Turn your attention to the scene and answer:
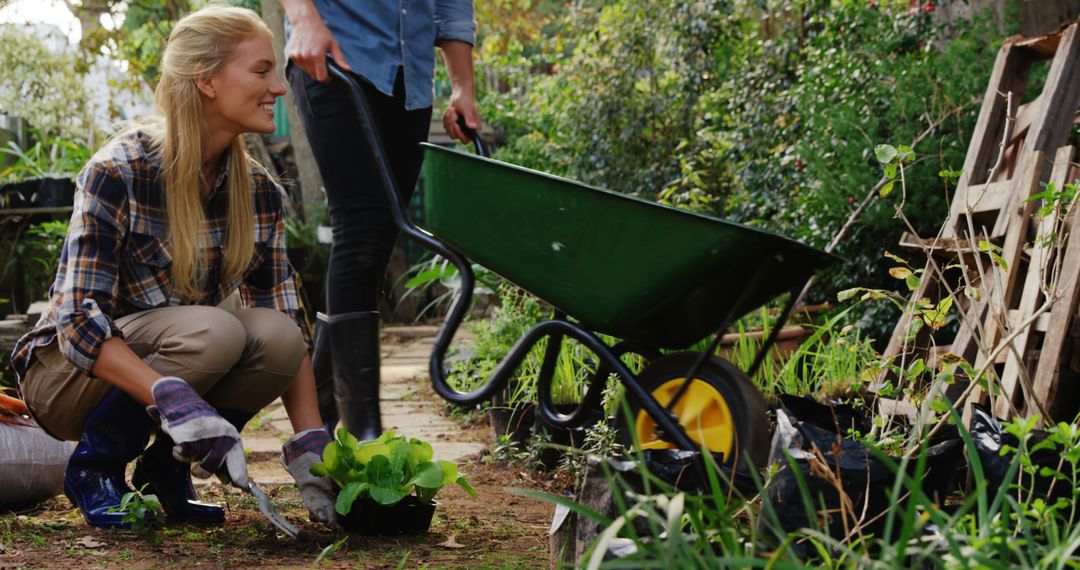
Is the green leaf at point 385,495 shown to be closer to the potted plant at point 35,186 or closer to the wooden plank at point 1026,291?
the wooden plank at point 1026,291

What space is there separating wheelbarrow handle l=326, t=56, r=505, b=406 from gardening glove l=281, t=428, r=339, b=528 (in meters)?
0.24

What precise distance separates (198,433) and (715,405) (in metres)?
0.83

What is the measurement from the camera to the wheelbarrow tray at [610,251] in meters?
1.53

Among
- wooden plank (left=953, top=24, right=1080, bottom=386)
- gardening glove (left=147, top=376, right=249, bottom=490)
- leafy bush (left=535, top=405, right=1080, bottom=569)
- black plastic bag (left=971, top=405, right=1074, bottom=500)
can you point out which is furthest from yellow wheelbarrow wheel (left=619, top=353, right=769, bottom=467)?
wooden plank (left=953, top=24, right=1080, bottom=386)

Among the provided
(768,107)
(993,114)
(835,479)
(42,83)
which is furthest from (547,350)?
(42,83)

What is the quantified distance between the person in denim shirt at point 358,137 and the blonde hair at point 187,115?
173mm

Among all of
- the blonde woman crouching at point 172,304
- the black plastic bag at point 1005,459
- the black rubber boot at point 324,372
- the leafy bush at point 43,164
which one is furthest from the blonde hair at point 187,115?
the leafy bush at point 43,164

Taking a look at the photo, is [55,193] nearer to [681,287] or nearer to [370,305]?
[370,305]

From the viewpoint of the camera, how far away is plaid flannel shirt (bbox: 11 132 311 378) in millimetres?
1770

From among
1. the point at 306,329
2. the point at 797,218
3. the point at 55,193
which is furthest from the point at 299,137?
the point at 306,329

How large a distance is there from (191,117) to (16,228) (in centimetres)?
350

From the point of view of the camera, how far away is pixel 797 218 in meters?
3.95

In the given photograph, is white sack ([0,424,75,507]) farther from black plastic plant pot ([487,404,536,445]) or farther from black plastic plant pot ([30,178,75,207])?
black plastic plant pot ([30,178,75,207])

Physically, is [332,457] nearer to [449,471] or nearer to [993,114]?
[449,471]
